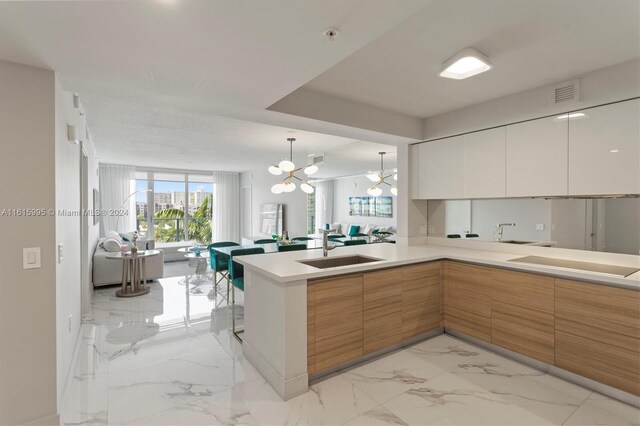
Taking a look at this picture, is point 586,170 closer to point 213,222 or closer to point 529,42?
point 529,42

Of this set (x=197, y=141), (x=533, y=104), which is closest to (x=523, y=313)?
(x=533, y=104)

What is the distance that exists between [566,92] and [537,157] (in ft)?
1.87

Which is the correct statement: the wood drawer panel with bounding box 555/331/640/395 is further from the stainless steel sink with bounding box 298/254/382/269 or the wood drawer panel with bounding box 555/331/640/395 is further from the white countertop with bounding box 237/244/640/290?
the stainless steel sink with bounding box 298/254/382/269

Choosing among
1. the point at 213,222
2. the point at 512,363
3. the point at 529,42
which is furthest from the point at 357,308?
the point at 213,222

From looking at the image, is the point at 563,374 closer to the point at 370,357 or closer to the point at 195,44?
the point at 370,357

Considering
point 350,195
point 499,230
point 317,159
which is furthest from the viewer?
point 350,195

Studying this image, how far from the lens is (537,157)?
112 inches

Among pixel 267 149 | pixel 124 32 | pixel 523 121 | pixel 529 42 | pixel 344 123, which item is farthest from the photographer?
pixel 267 149

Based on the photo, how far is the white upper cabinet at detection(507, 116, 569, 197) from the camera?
270cm

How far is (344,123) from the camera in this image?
317cm

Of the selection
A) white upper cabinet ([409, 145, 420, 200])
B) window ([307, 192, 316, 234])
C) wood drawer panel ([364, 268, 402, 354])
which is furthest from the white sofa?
window ([307, 192, 316, 234])

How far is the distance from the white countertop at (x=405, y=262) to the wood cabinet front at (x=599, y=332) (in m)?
0.08

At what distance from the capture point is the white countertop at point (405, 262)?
2.19m

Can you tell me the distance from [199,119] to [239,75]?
2.21m
